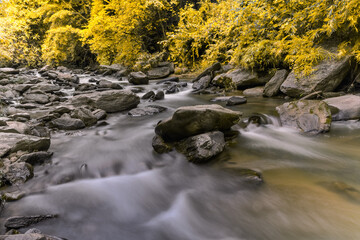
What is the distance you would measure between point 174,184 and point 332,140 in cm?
261

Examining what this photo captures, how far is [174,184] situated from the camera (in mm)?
2664

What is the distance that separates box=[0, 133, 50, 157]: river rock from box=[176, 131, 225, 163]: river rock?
208 cm

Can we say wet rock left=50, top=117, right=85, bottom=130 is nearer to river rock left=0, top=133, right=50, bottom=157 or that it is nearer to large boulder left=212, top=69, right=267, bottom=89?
river rock left=0, top=133, right=50, bottom=157

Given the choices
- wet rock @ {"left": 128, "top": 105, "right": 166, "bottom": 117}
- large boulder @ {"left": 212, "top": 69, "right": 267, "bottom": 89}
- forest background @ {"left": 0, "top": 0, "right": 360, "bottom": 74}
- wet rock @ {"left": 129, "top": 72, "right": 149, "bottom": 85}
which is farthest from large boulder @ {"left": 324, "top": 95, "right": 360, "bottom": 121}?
wet rock @ {"left": 129, "top": 72, "right": 149, "bottom": 85}

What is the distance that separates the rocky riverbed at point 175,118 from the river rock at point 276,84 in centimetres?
3

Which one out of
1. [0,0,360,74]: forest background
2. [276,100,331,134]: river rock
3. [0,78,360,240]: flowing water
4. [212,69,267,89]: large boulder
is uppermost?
[0,0,360,74]: forest background

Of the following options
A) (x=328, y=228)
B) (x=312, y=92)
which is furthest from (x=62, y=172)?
(x=312, y=92)

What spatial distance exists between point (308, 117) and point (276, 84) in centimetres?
240

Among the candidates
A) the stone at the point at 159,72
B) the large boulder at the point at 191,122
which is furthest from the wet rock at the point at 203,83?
the large boulder at the point at 191,122

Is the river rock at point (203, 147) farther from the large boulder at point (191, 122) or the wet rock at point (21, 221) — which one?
the wet rock at point (21, 221)

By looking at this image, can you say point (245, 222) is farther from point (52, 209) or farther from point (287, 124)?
point (287, 124)

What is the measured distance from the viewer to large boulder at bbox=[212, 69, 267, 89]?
679cm

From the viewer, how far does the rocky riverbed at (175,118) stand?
2639 mm

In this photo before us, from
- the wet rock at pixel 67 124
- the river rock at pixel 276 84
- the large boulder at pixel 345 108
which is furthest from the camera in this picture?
the river rock at pixel 276 84
